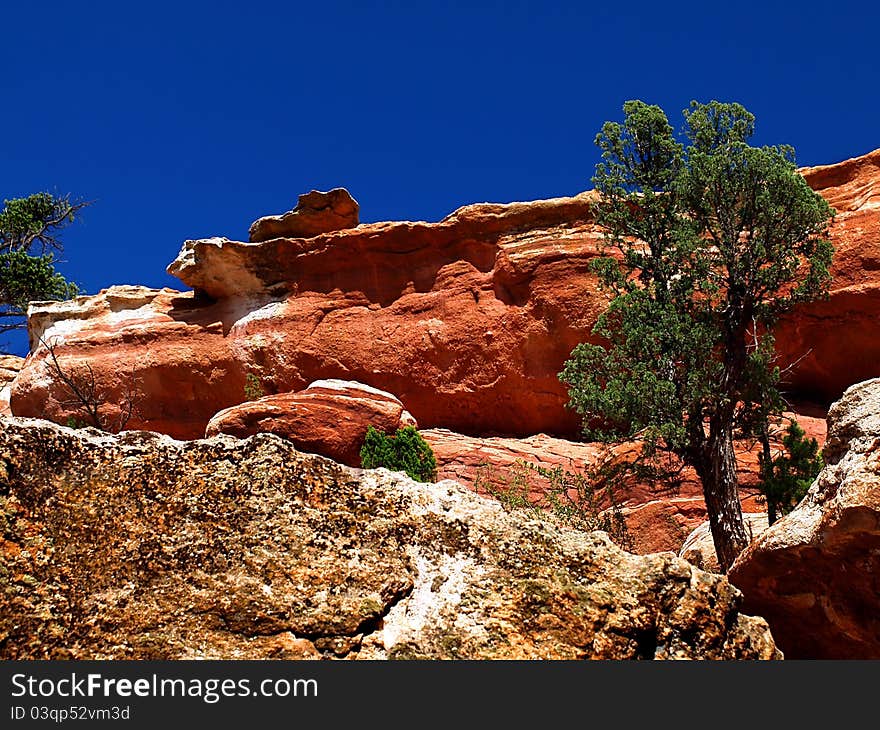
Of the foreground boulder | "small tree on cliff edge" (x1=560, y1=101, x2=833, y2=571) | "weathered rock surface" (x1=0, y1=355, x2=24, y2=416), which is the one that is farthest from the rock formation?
the foreground boulder

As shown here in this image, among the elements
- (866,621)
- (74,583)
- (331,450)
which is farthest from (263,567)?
(331,450)

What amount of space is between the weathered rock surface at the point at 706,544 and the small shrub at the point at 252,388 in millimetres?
17994

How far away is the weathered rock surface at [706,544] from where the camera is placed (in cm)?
1588

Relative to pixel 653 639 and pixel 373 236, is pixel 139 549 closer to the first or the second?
pixel 653 639

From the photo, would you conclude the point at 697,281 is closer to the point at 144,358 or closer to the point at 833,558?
the point at 833,558

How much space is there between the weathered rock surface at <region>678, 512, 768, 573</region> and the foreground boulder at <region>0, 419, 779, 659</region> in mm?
10863

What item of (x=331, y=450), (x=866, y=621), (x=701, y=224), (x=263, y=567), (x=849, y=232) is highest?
(x=849, y=232)

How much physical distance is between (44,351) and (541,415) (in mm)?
19537

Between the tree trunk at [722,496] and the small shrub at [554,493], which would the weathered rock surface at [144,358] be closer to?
the small shrub at [554,493]

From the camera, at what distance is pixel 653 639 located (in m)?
4.81

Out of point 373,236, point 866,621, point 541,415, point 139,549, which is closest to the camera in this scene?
point 139,549

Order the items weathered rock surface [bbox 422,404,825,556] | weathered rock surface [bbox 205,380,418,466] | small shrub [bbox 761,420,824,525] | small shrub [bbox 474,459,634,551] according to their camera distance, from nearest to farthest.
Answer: small shrub [bbox 761,420,824,525] → small shrub [bbox 474,459,634,551] → weathered rock surface [bbox 422,404,825,556] → weathered rock surface [bbox 205,380,418,466]

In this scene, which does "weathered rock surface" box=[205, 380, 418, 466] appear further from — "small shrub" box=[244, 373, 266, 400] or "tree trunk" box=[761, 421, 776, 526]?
"tree trunk" box=[761, 421, 776, 526]

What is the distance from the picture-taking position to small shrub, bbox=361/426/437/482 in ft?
73.3
